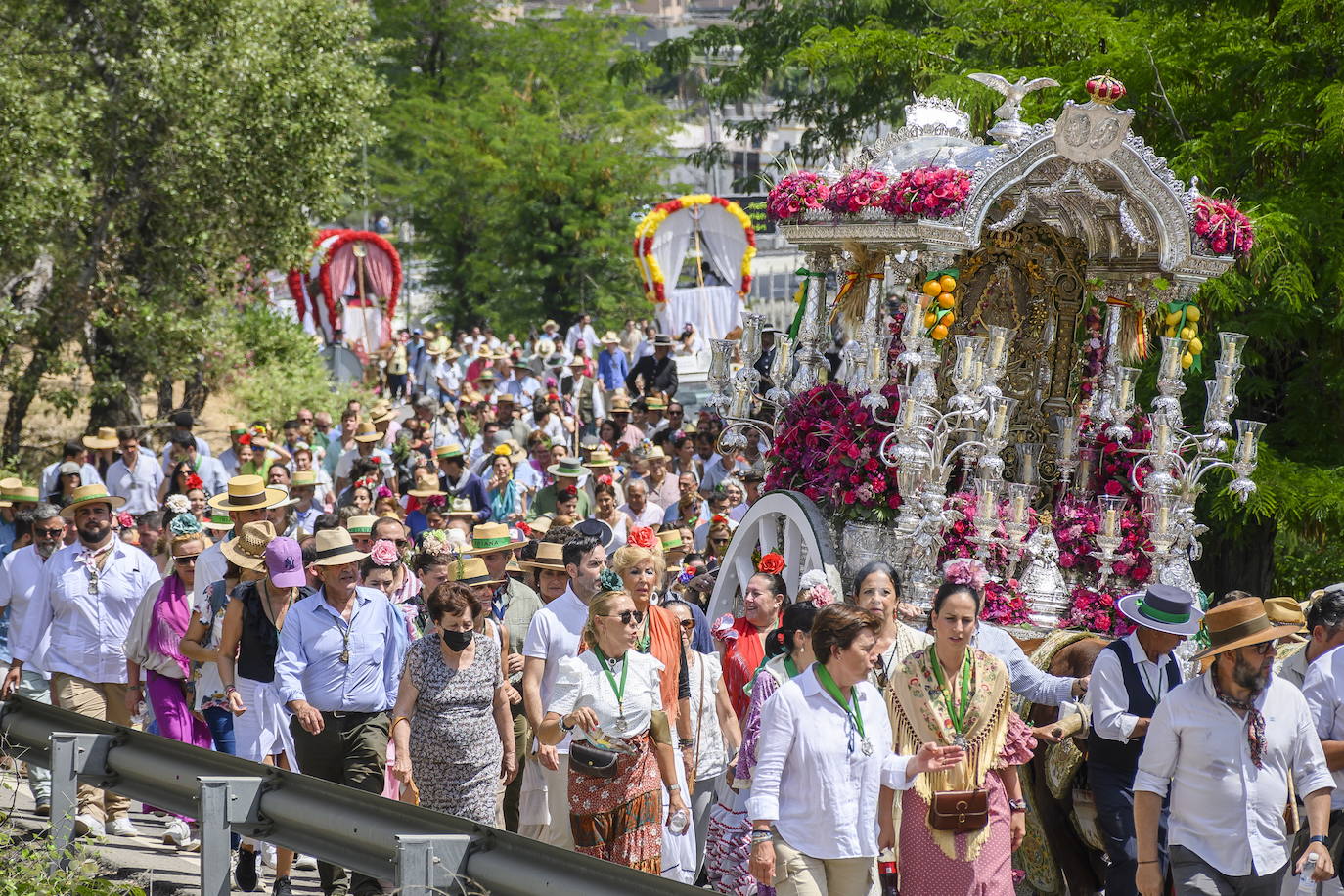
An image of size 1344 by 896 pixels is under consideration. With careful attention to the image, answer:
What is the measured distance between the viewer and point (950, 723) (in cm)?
654

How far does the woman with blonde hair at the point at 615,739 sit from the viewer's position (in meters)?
7.09

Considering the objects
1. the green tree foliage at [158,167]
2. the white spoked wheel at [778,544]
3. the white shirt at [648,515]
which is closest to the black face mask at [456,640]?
the white spoked wheel at [778,544]

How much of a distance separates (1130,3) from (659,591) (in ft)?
34.9

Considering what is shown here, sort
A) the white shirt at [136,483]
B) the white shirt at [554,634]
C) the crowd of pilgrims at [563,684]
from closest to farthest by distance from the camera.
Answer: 1. the crowd of pilgrims at [563,684]
2. the white shirt at [554,634]
3. the white shirt at [136,483]

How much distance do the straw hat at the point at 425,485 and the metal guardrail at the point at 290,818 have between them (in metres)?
5.62

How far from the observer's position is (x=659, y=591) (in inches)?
415

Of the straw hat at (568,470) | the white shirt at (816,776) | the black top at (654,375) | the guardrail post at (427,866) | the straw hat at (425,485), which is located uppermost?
the black top at (654,375)

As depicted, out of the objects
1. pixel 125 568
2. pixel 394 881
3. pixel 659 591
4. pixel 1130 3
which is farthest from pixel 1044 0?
pixel 394 881

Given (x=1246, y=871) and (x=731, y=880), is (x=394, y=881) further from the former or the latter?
(x=1246, y=871)

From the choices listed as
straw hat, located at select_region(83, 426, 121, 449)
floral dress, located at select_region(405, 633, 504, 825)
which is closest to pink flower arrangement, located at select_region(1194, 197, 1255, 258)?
floral dress, located at select_region(405, 633, 504, 825)

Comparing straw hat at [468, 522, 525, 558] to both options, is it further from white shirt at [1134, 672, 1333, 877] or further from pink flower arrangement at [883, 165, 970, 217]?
white shirt at [1134, 672, 1333, 877]

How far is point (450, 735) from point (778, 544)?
4.71 m

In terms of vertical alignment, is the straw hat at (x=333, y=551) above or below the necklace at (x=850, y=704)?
above

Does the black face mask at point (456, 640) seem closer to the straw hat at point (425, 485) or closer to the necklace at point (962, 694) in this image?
the necklace at point (962, 694)
